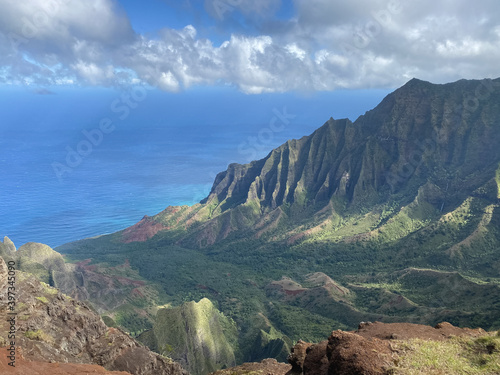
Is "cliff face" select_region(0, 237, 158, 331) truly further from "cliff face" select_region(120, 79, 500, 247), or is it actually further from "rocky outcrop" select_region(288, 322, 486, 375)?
"rocky outcrop" select_region(288, 322, 486, 375)

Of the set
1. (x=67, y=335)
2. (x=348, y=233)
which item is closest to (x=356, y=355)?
(x=67, y=335)

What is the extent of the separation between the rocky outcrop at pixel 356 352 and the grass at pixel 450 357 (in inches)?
32.0

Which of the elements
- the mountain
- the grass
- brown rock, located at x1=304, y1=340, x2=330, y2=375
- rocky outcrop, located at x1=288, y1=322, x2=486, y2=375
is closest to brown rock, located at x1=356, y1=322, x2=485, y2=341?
rocky outcrop, located at x1=288, y1=322, x2=486, y2=375

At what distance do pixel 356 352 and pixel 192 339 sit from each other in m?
54.5

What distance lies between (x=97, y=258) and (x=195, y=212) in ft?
155

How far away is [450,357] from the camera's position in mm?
24844

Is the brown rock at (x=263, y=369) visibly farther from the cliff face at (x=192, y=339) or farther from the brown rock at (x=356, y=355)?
the cliff face at (x=192, y=339)

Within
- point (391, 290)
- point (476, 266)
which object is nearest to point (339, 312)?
point (391, 290)

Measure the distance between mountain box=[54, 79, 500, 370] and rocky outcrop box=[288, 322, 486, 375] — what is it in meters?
39.4

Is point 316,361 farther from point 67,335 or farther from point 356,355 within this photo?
point 67,335

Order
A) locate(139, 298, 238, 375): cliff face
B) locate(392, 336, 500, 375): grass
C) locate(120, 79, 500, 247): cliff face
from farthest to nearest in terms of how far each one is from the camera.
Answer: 1. locate(120, 79, 500, 247): cliff face
2. locate(139, 298, 238, 375): cliff face
3. locate(392, 336, 500, 375): grass

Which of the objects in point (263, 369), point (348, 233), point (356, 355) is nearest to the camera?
point (356, 355)

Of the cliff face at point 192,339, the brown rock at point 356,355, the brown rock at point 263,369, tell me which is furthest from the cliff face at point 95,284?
the brown rock at point 356,355

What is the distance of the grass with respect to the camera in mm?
22844
